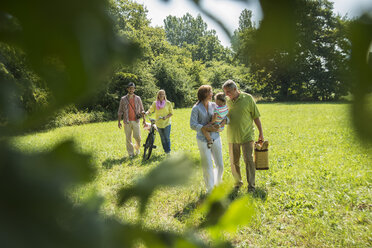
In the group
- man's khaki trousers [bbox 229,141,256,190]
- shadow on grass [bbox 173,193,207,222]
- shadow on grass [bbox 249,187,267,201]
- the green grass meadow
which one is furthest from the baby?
shadow on grass [bbox 249,187,267,201]

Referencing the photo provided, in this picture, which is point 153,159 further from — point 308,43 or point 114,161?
point 308,43

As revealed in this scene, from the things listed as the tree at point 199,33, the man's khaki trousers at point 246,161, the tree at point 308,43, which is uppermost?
the tree at point 199,33

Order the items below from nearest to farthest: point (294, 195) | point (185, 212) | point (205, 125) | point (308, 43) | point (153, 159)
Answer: point (308, 43), point (185, 212), point (205, 125), point (294, 195), point (153, 159)

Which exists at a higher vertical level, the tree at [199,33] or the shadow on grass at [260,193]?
the tree at [199,33]

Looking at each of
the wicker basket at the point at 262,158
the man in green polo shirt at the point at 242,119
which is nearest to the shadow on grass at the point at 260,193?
the man in green polo shirt at the point at 242,119

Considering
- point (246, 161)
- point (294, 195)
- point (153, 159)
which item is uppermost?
point (246, 161)

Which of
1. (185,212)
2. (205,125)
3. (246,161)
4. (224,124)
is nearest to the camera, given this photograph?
(185,212)

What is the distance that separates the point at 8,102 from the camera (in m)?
0.38

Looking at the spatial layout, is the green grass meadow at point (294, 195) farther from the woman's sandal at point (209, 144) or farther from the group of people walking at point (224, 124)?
the woman's sandal at point (209, 144)

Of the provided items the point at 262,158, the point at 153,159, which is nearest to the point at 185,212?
the point at 262,158

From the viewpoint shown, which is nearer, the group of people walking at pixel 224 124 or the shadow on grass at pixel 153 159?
the group of people walking at pixel 224 124

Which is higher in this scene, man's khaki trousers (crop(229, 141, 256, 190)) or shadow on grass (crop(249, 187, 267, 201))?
man's khaki trousers (crop(229, 141, 256, 190))

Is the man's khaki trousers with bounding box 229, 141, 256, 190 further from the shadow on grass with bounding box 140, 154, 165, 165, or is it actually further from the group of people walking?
the shadow on grass with bounding box 140, 154, 165, 165

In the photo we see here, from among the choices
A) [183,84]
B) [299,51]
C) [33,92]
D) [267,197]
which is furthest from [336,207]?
[183,84]
